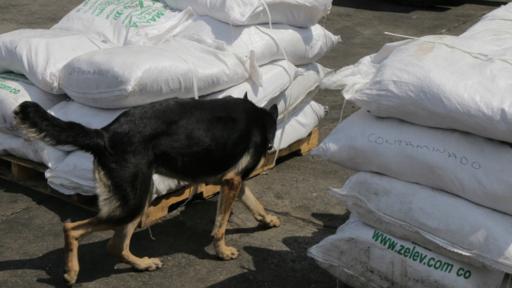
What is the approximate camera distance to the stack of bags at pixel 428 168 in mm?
2988

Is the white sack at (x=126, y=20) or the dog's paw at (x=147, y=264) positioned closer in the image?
the dog's paw at (x=147, y=264)

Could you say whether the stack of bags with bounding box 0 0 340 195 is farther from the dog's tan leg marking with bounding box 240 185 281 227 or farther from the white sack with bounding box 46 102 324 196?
the dog's tan leg marking with bounding box 240 185 281 227

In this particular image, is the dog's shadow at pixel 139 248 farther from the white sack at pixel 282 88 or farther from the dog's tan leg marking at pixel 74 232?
the white sack at pixel 282 88

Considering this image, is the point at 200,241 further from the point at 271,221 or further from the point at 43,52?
the point at 43,52

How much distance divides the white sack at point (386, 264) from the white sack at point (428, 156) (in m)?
0.29

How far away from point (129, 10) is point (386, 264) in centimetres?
277

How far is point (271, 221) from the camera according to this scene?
426 cm

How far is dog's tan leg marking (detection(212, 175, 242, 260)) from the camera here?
153 inches

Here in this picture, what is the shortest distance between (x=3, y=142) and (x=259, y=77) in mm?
1754

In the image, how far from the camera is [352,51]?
26.6 feet

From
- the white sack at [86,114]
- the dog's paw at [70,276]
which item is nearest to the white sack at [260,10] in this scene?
the white sack at [86,114]

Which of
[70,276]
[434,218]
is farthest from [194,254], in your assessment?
[434,218]

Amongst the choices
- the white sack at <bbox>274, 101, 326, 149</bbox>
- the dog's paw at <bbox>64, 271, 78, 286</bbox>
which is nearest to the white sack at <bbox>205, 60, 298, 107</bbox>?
the white sack at <bbox>274, 101, 326, 149</bbox>

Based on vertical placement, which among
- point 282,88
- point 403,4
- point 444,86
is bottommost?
point 403,4
